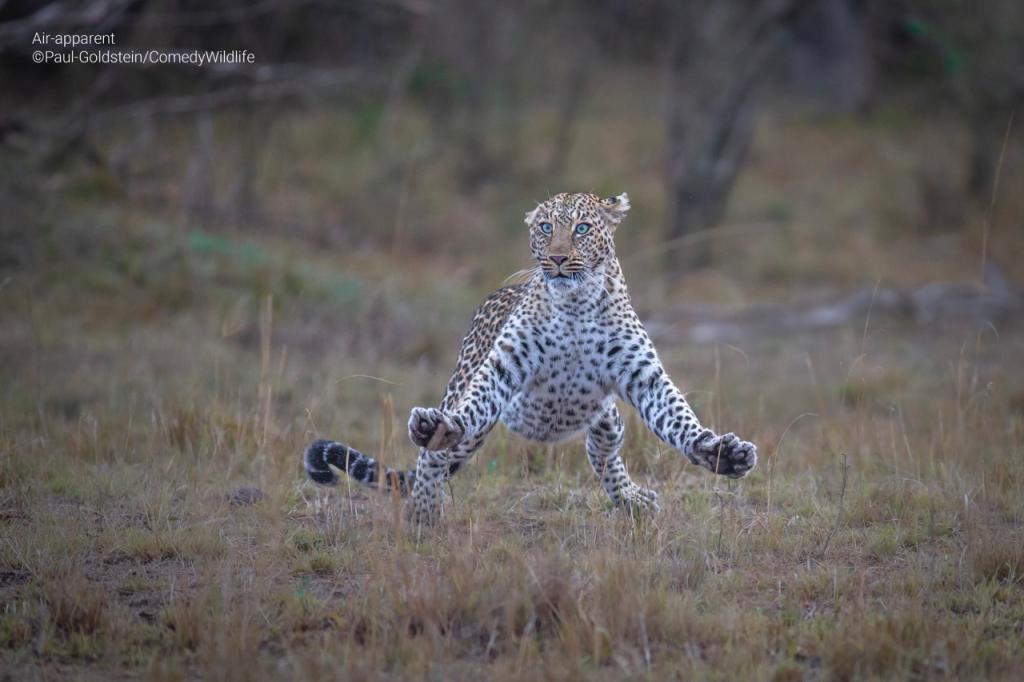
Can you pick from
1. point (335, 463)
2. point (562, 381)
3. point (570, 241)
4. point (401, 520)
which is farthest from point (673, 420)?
point (335, 463)

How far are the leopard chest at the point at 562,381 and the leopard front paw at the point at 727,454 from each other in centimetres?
83

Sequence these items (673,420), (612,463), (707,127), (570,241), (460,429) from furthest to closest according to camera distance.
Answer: (707,127), (612,463), (570,241), (673,420), (460,429)

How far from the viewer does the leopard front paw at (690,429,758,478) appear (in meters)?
4.95

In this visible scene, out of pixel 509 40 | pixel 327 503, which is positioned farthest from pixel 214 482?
pixel 509 40

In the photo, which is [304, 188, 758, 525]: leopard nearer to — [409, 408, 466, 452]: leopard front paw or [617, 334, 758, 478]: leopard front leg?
[617, 334, 758, 478]: leopard front leg

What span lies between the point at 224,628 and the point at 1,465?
107 inches

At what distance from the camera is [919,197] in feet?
60.2

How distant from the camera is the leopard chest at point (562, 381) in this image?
18.9ft

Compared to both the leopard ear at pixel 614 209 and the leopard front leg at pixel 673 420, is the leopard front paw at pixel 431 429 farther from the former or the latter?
the leopard ear at pixel 614 209

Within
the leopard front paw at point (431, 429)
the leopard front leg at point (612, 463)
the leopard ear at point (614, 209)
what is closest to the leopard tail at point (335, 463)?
the leopard front paw at point (431, 429)

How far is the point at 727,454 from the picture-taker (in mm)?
4977

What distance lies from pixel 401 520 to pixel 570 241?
152 centimetres

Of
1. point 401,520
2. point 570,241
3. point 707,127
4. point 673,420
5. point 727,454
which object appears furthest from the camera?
point 707,127

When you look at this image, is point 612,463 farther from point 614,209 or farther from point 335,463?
point 335,463
